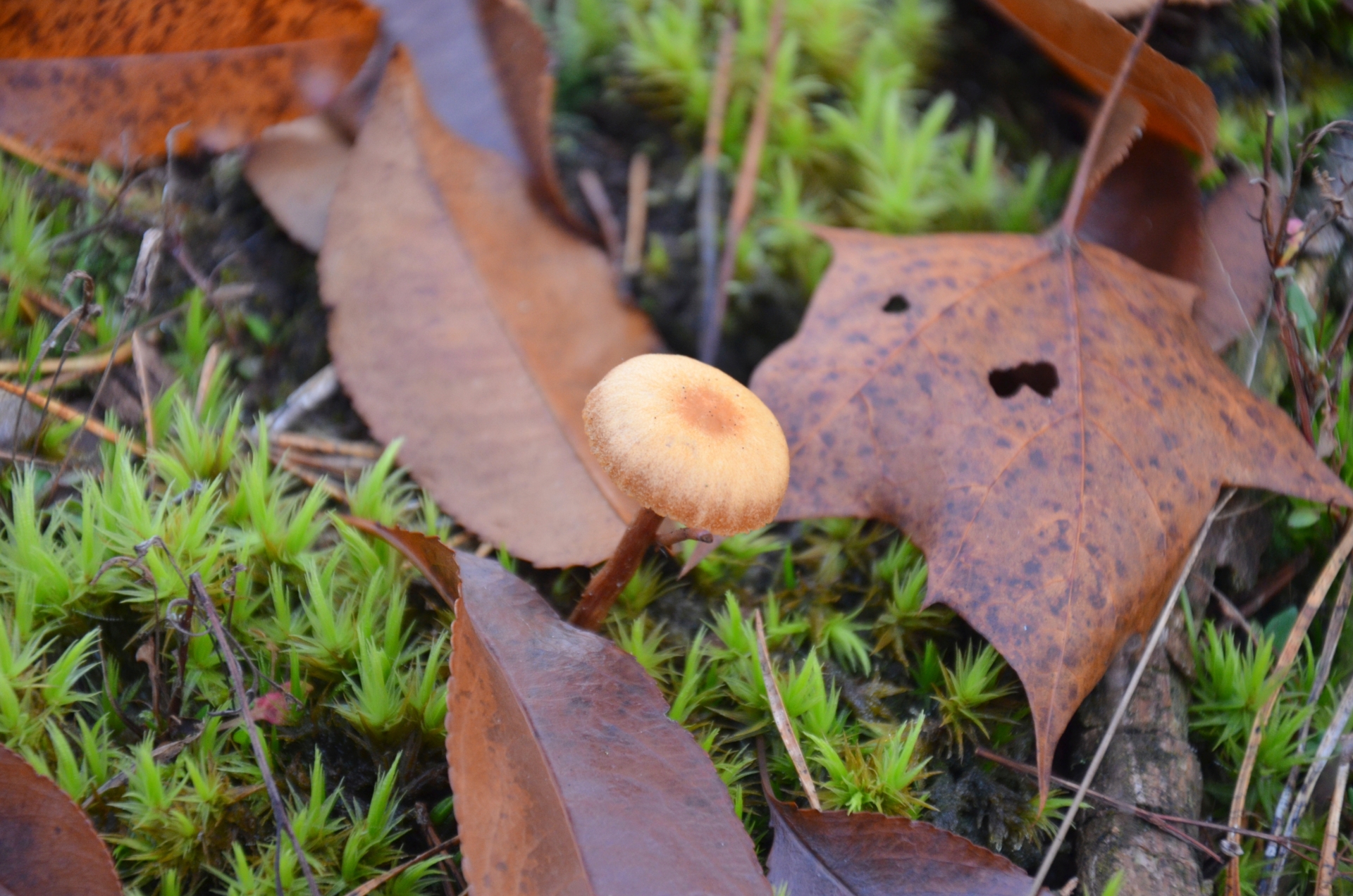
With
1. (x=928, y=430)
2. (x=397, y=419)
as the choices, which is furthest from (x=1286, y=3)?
(x=397, y=419)

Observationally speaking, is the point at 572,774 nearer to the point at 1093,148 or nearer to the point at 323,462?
the point at 323,462

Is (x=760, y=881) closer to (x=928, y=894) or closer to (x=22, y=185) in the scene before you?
(x=928, y=894)

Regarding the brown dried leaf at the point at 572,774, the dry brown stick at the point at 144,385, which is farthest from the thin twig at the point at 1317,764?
the dry brown stick at the point at 144,385

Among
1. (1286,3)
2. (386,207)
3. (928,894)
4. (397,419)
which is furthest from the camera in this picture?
(1286,3)

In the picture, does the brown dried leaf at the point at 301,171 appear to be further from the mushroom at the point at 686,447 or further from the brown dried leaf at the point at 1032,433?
the brown dried leaf at the point at 1032,433

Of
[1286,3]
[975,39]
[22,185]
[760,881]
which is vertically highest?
[1286,3]

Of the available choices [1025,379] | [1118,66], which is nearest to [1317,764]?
[1025,379]

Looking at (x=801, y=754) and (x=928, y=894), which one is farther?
(x=801, y=754)

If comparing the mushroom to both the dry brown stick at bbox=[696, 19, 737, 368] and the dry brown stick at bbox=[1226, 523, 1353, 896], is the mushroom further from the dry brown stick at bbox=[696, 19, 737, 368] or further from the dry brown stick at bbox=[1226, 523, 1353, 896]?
the dry brown stick at bbox=[1226, 523, 1353, 896]

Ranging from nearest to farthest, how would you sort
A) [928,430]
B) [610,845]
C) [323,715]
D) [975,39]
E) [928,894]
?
[610,845]
[928,894]
[323,715]
[928,430]
[975,39]
